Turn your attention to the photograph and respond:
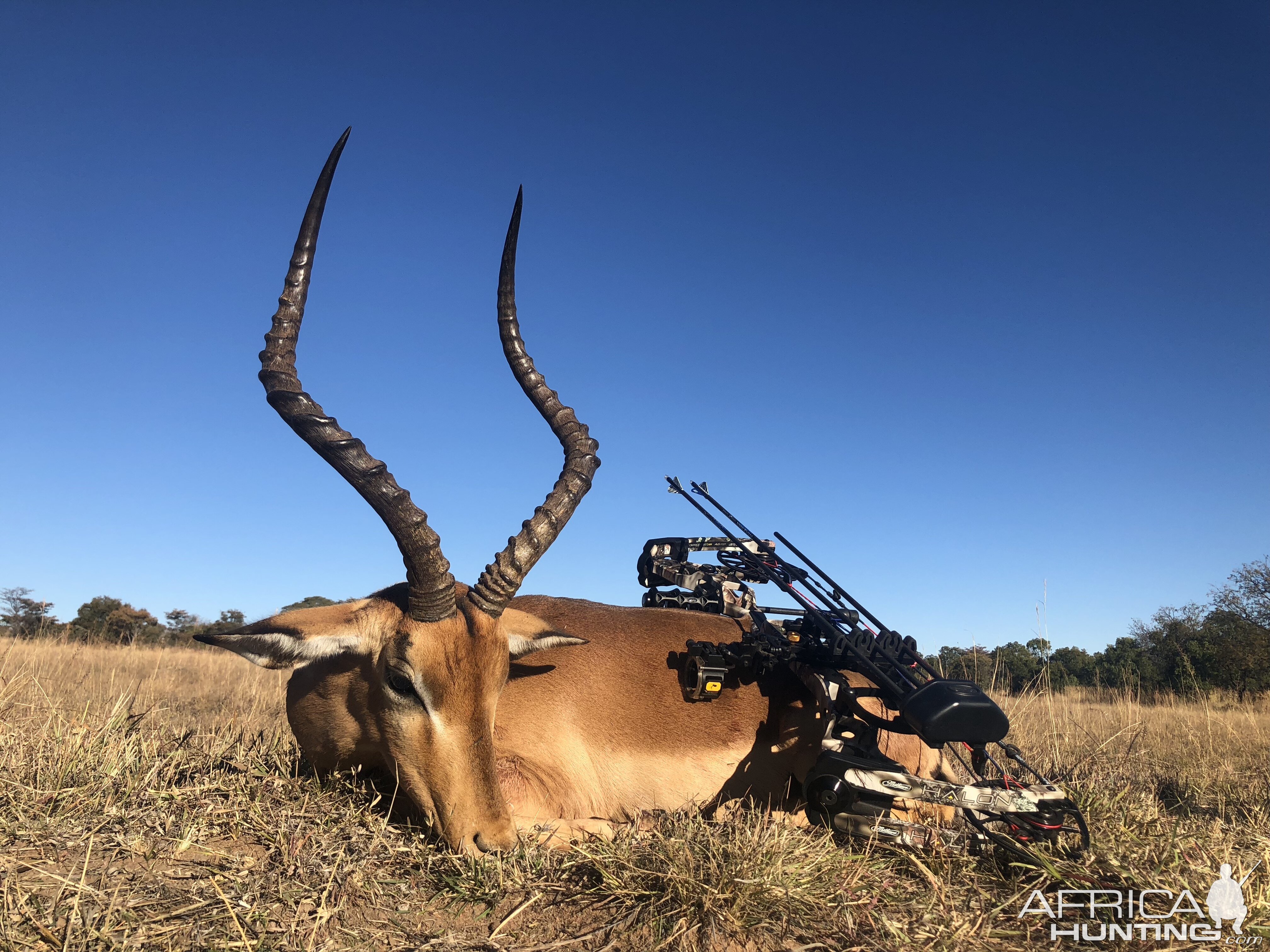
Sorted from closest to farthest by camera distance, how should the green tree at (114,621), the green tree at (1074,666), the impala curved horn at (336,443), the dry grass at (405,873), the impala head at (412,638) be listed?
1. the dry grass at (405,873)
2. the impala head at (412,638)
3. the impala curved horn at (336,443)
4. the green tree at (1074,666)
5. the green tree at (114,621)

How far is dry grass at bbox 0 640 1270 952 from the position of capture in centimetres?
276

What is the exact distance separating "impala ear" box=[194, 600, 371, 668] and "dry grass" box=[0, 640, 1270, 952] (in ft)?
2.21

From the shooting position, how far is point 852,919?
9.86 feet

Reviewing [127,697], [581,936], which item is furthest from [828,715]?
[127,697]

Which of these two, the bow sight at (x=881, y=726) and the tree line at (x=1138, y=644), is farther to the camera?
the tree line at (x=1138, y=644)

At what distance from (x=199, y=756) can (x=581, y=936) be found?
308 centimetres

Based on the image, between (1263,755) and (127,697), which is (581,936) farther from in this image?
(1263,755)

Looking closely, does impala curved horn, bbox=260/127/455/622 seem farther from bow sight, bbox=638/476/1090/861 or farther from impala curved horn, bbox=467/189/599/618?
bow sight, bbox=638/476/1090/861

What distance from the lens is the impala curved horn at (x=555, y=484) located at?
4.65m

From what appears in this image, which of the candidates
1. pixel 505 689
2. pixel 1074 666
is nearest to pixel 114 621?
pixel 505 689

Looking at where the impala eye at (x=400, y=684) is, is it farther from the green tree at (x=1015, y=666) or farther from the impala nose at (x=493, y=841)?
the green tree at (x=1015, y=666)

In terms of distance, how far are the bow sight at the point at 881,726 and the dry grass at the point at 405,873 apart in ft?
0.54

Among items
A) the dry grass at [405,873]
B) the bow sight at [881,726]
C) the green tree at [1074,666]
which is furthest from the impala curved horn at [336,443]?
the green tree at [1074,666]

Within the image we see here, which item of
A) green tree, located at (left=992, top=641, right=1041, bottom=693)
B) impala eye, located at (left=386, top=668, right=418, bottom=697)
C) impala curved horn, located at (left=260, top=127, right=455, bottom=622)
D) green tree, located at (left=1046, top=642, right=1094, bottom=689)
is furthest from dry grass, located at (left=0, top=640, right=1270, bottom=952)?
green tree, located at (left=1046, top=642, right=1094, bottom=689)
